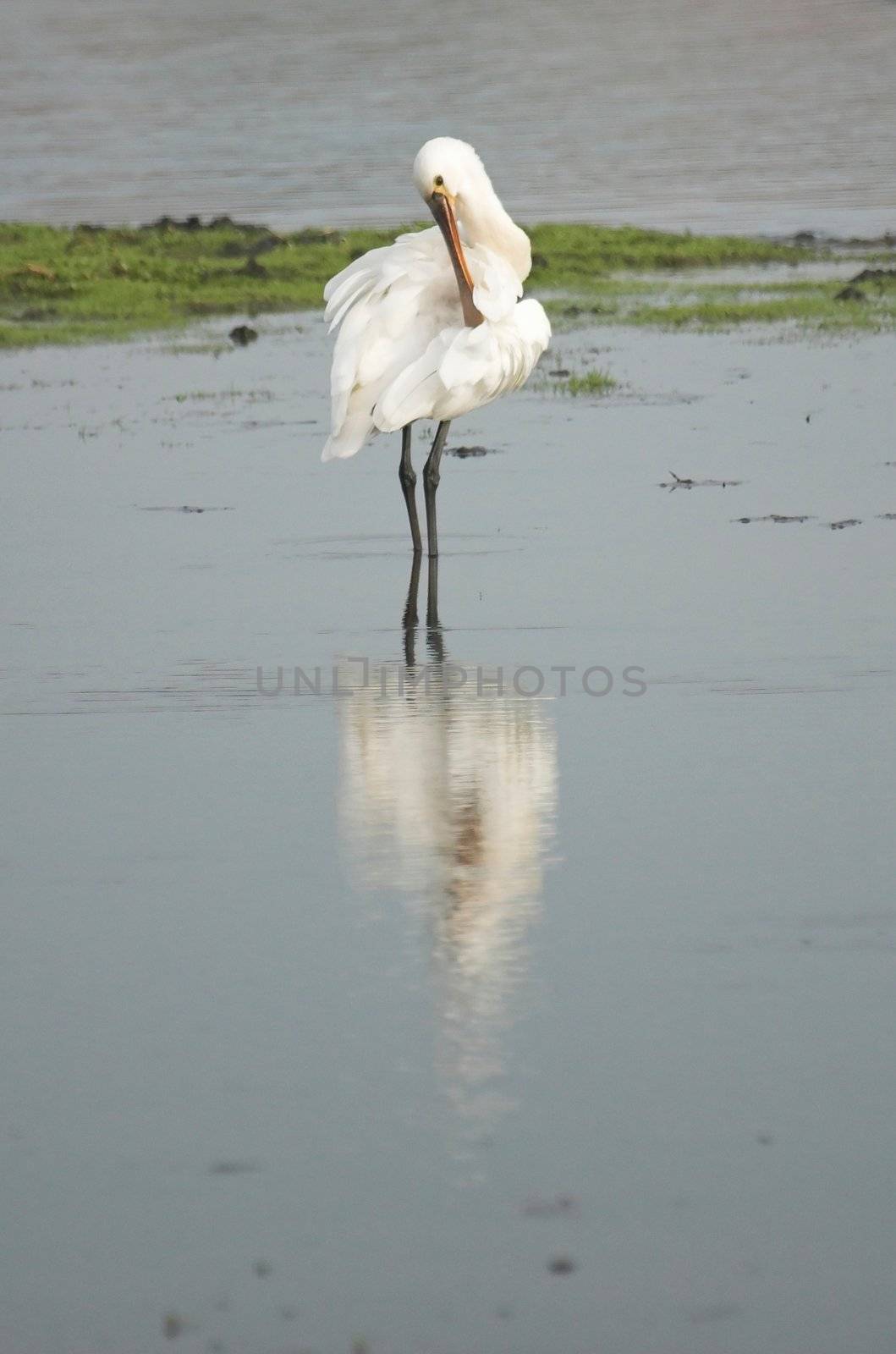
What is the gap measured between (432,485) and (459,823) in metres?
4.19

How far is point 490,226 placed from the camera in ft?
36.0

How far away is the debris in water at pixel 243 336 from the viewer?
1780 centimetres

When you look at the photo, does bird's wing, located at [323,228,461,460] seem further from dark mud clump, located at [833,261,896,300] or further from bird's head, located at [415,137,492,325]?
dark mud clump, located at [833,261,896,300]

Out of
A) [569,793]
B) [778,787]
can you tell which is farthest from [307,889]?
[778,787]

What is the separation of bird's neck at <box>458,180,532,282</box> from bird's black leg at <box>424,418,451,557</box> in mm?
1115

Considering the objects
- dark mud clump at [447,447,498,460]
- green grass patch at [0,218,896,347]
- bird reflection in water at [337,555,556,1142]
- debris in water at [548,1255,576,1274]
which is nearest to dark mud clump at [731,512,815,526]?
Answer: dark mud clump at [447,447,498,460]

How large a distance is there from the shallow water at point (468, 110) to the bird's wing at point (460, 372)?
17995 millimetres

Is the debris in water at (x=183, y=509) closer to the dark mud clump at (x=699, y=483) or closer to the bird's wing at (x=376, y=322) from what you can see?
the bird's wing at (x=376, y=322)

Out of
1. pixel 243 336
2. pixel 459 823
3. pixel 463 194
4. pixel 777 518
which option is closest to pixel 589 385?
pixel 463 194

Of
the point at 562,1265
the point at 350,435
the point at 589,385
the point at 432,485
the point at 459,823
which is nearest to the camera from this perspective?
the point at 562,1265

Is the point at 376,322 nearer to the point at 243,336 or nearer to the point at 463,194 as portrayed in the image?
the point at 463,194

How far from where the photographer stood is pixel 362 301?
32.8 feet

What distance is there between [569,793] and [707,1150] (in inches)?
87.8

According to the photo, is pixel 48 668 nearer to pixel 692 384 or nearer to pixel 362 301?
pixel 362 301
